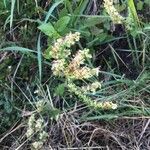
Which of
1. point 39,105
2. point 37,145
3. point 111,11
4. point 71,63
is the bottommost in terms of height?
point 37,145

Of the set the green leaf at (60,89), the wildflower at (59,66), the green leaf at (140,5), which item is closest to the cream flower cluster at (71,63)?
the wildflower at (59,66)

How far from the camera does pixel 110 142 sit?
6.79 ft

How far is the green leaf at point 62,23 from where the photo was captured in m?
2.14

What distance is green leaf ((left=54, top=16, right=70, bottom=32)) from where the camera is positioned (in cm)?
214

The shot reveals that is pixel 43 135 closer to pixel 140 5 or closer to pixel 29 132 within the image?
pixel 29 132

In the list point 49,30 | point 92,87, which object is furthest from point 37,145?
point 49,30

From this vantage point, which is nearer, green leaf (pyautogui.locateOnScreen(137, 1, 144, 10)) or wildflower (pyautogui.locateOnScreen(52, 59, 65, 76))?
wildflower (pyautogui.locateOnScreen(52, 59, 65, 76))

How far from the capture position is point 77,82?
2.19 m

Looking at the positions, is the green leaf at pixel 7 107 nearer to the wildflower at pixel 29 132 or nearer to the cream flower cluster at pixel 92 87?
the wildflower at pixel 29 132

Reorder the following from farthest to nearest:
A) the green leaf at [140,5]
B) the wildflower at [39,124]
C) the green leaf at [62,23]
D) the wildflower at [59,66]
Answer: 1. the green leaf at [140,5]
2. the green leaf at [62,23]
3. the wildflower at [39,124]
4. the wildflower at [59,66]

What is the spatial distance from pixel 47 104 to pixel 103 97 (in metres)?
0.25

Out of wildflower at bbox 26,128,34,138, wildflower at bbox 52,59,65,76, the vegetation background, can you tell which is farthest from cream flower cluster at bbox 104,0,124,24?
wildflower at bbox 26,128,34,138

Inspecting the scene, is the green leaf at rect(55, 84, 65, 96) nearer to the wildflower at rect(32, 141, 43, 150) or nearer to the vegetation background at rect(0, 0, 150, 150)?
the vegetation background at rect(0, 0, 150, 150)

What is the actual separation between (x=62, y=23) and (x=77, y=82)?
0.91 ft
